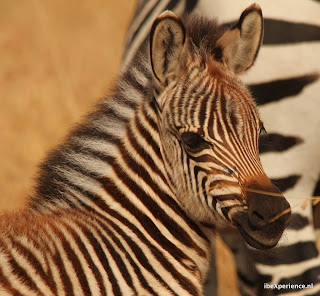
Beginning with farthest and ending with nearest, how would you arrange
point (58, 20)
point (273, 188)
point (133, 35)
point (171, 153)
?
point (58, 20)
point (133, 35)
point (171, 153)
point (273, 188)

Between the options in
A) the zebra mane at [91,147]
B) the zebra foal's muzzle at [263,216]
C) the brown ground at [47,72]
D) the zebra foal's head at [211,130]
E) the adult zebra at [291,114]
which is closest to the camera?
the zebra foal's muzzle at [263,216]

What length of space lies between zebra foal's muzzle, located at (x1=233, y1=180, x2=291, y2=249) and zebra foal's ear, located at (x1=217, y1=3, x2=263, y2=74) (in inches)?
43.6

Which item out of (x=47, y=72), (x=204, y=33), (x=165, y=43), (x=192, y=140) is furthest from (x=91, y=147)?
(x=47, y=72)

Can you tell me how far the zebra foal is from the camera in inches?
145

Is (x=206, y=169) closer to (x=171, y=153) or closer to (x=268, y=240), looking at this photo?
(x=171, y=153)

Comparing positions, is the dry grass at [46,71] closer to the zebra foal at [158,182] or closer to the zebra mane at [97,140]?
the zebra mane at [97,140]

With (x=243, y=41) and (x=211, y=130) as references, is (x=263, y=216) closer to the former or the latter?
(x=211, y=130)

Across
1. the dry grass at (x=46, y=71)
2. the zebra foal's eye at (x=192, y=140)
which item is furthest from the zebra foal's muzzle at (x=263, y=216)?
the dry grass at (x=46, y=71)

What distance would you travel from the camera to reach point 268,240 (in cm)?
376

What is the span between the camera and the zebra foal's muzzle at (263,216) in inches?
143

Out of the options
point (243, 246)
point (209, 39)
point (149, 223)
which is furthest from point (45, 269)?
point (243, 246)

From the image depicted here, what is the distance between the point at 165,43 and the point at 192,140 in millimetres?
686

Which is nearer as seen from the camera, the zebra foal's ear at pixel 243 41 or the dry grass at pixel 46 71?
the zebra foal's ear at pixel 243 41

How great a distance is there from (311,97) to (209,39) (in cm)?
106
